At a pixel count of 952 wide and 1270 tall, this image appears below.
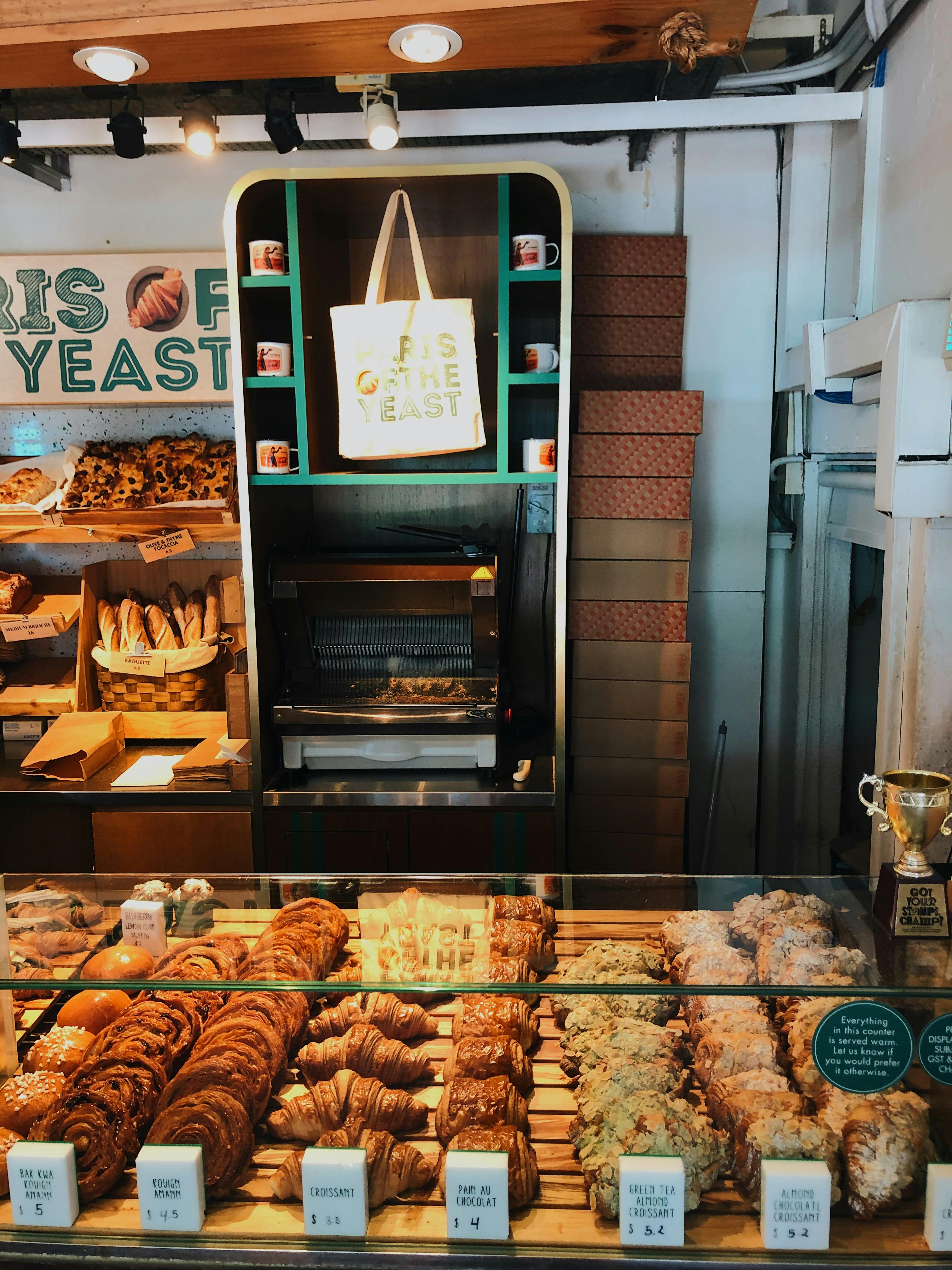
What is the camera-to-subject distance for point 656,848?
342 centimetres

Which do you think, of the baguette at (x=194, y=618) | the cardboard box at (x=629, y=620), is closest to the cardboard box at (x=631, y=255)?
the cardboard box at (x=629, y=620)

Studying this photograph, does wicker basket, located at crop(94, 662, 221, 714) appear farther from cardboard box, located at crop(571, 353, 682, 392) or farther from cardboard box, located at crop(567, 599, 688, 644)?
cardboard box, located at crop(571, 353, 682, 392)

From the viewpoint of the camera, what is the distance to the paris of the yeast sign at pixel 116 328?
3688 mm

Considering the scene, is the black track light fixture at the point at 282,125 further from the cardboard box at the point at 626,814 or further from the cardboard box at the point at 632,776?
the cardboard box at the point at 626,814

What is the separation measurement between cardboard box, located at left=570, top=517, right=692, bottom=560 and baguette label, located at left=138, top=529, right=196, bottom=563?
1358mm

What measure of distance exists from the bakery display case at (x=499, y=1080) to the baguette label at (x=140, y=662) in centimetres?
206

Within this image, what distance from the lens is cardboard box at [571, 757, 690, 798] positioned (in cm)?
337

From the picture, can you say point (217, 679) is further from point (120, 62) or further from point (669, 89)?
point (669, 89)

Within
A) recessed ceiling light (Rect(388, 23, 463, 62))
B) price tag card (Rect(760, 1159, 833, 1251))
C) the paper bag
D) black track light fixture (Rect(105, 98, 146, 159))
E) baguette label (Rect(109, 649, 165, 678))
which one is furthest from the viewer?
baguette label (Rect(109, 649, 165, 678))

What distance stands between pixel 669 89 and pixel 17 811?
11.0 feet

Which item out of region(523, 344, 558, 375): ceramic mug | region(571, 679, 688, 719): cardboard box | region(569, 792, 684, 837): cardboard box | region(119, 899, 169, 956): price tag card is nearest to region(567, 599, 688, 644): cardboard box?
region(571, 679, 688, 719): cardboard box

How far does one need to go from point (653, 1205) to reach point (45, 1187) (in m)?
0.75

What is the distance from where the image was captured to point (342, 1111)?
1.27 m

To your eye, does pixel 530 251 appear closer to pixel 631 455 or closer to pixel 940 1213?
pixel 631 455
